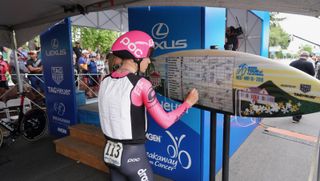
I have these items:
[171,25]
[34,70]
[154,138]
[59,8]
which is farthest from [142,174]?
[34,70]

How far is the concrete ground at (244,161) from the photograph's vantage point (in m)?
2.77

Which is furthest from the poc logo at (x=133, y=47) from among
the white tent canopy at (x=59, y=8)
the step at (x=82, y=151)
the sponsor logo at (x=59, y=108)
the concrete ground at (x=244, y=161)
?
the sponsor logo at (x=59, y=108)

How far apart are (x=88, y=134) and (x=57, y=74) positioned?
1314 mm

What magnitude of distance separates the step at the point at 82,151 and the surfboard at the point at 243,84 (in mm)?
1830

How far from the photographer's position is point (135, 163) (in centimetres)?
128

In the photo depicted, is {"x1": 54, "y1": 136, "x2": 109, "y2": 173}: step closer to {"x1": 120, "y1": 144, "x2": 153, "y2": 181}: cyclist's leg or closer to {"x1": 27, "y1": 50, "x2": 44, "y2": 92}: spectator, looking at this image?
{"x1": 120, "y1": 144, "x2": 153, "y2": 181}: cyclist's leg

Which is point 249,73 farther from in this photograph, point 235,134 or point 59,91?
point 59,91

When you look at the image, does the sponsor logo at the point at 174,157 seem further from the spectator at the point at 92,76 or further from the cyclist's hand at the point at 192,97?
the spectator at the point at 92,76

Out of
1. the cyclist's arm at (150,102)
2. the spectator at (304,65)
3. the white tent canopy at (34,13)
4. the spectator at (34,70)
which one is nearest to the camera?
the cyclist's arm at (150,102)

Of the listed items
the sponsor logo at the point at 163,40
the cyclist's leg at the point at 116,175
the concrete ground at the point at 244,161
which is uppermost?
the sponsor logo at the point at 163,40

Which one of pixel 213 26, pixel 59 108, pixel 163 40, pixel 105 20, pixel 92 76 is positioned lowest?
pixel 59 108

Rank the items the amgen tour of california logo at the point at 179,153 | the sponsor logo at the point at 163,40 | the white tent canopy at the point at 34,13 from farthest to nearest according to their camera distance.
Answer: the white tent canopy at the point at 34,13 → the amgen tour of california logo at the point at 179,153 → the sponsor logo at the point at 163,40

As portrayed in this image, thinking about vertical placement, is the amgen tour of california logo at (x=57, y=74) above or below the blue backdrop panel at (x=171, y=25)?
below

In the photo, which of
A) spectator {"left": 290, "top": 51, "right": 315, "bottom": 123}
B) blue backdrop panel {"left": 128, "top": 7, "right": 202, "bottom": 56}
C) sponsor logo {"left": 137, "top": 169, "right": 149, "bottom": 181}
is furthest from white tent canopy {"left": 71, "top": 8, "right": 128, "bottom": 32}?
sponsor logo {"left": 137, "top": 169, "right": 149, "bottom": 181}
